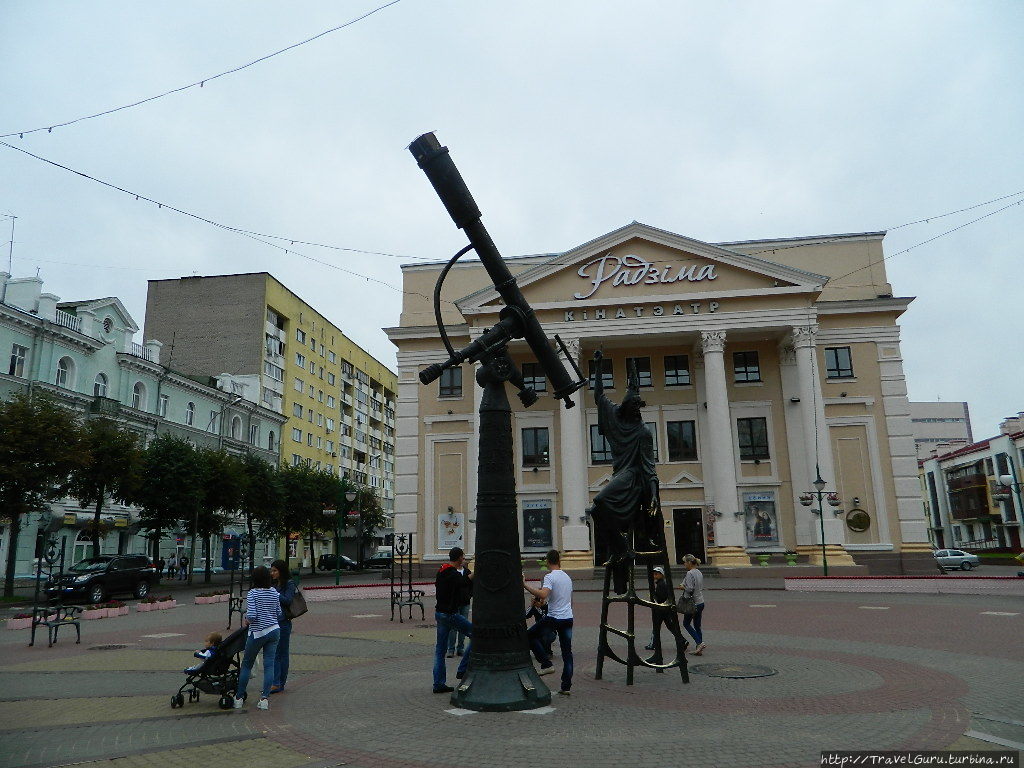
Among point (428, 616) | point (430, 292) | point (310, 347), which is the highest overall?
point (310, 347)

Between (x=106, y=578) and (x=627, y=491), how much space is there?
25.0 metres

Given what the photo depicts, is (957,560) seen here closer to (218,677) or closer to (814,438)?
(814,438)

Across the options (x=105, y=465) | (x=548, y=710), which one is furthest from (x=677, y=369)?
(x=548, y=710)

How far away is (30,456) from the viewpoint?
2694cm

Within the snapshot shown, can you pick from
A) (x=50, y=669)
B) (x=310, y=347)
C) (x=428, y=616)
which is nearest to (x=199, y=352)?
(x=310, y=347)

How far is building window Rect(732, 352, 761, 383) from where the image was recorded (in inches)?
1478

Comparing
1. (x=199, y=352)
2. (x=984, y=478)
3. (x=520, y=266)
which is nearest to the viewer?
(x=520, y=266)

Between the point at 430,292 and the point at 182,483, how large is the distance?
54.3ft

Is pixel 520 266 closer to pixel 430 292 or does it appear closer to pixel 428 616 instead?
pixel 430 292

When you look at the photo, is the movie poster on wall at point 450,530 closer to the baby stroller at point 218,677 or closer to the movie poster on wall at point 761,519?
the movie poster on wall at point 761,519

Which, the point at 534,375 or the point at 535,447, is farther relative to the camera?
the point at 534,375

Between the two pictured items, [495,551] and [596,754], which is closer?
[596,754]

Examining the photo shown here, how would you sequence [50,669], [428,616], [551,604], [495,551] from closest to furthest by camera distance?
[495,551] < [551,604] < [50,669] < [428,616]

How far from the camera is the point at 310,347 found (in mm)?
71250
